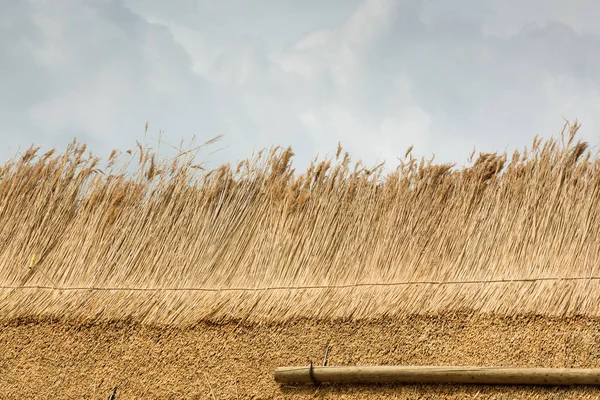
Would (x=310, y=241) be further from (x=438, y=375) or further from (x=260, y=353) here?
(x=438, y=375)

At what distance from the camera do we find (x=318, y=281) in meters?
3.41

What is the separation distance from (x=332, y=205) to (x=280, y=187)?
0.32 metres

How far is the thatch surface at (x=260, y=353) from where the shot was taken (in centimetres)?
286

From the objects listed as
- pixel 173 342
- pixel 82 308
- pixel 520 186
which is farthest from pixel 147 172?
pixel 520 186

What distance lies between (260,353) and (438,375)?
2.61ft

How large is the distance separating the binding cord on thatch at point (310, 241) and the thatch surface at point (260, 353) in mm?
71

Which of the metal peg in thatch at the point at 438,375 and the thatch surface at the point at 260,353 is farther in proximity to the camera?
the thatch surface at the point at 260,353

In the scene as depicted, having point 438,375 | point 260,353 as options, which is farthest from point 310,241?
point 438,375

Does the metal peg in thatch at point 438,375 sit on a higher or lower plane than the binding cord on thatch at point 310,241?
lower

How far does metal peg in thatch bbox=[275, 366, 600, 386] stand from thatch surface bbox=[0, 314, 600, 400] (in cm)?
3

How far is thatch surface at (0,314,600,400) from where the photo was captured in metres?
2.86

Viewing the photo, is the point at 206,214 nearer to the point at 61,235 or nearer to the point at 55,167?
the point at 61,235

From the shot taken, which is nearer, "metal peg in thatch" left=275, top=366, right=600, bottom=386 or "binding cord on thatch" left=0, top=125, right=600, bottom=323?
"metal peg in thatch" left=275, top=366, right=600, bottom=386

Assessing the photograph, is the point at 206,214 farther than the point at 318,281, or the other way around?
the point at 206,214
